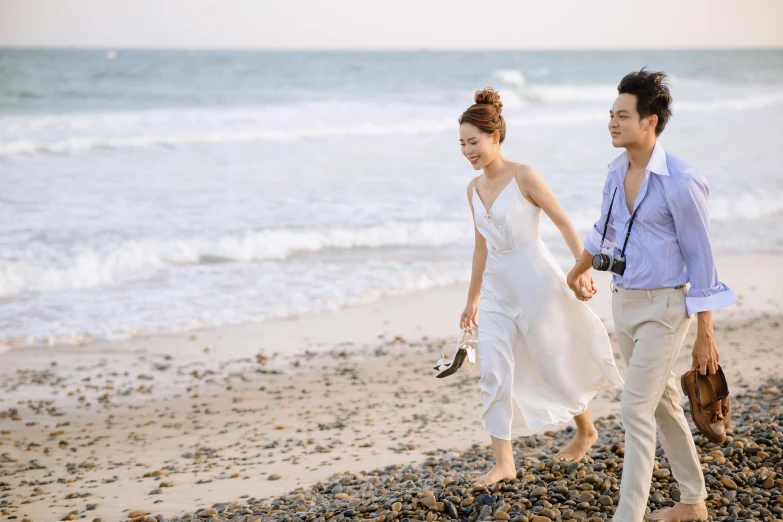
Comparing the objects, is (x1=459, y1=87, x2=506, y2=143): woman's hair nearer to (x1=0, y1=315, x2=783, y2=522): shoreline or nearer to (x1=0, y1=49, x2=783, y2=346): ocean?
(x1=0, y1=315, x2=783, y2=522): shoreline

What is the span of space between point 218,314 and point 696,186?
6962 millimetres

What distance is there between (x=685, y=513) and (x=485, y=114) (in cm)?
212

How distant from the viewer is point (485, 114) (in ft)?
14.1

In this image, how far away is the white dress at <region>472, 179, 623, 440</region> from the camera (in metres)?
4.35

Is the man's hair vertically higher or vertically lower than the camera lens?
→ higher

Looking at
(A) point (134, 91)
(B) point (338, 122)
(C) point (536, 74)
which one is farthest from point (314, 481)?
(C) point (536, 74)

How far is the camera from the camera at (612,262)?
3420mm

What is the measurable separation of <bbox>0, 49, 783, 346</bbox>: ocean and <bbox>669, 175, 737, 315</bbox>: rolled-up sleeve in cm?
663

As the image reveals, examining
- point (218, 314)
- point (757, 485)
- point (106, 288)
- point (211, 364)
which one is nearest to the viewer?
point (757, 485)

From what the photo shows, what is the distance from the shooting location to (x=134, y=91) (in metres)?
35.6

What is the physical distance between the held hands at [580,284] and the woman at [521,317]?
29cm

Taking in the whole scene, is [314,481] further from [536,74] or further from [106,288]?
[536,74]

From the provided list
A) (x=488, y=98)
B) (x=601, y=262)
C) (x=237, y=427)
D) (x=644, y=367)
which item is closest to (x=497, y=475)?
(x=644, y=367)

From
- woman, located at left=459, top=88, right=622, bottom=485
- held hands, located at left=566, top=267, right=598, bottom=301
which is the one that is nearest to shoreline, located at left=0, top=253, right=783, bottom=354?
woman, located at left=459, top=88, right=622, bottom=485
